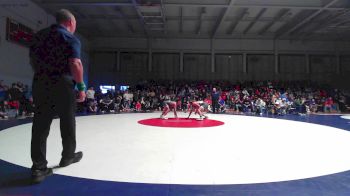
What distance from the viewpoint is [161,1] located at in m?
12.6

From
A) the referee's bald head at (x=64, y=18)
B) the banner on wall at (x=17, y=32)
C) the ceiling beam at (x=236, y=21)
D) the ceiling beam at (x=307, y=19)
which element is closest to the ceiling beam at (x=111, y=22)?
the banner on wall at (x=17, y=32)

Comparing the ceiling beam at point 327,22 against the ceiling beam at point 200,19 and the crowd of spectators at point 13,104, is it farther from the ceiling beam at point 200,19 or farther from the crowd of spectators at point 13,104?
the crowd of spectators at point 13,104

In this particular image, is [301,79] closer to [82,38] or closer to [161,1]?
[161,1]

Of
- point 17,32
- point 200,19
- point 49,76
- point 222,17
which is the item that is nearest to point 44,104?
point 49,76

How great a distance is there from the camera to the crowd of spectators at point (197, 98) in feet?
30.2

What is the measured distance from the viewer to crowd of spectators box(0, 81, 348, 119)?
9195 millimetres

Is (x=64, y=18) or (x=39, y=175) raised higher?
(x=64, y=18)

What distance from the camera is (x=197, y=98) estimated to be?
Result: 1563 cm

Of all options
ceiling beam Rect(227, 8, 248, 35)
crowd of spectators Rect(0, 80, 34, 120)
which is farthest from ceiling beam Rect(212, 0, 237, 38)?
crowd of spectators Rect(0, 80, 34, 120)

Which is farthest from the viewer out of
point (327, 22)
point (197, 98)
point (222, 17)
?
point (327, 22)

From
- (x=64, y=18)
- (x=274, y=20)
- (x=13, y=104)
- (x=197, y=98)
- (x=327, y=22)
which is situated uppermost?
(x=274, y=20)

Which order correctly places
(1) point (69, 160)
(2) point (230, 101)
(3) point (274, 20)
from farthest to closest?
(3) point (274, 20) < (2) point (230, 101) < (1) point (69, 160)

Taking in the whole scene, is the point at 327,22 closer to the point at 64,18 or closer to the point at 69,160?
the point at 64,18

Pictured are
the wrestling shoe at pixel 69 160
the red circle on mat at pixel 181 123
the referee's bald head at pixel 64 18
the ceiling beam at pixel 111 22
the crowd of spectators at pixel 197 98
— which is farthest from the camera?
the ceiling beam at pixel 111 22
